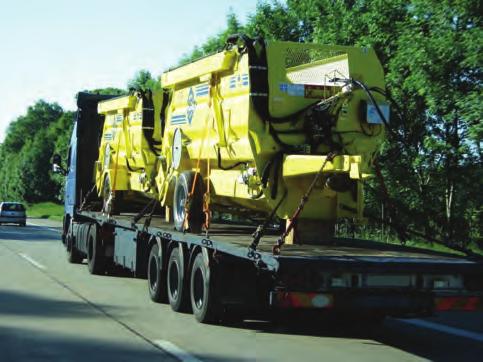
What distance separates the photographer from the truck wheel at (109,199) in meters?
16.4

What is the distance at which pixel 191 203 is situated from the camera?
11.3m

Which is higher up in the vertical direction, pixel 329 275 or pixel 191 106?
pixel 191 106

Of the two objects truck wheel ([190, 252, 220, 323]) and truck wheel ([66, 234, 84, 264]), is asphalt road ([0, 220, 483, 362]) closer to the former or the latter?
truck wheel ([190, 252, 220, 323])

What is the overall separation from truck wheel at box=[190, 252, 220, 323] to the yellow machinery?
35.4 inches

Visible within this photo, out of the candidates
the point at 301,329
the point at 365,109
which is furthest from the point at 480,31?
the point at 301,329

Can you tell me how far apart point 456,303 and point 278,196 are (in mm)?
2379

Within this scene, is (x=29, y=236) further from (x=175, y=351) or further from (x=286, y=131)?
(x=175, y=351)

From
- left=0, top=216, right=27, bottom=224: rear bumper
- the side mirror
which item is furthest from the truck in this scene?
left=0, top=216, right=27, bottom=224: rear bumper

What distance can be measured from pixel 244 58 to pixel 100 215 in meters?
7.13

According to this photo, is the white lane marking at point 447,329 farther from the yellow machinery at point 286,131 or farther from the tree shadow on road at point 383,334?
the yellow machinery at point 286,131

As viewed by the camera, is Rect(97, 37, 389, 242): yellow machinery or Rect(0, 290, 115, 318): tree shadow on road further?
Rect(0, 290, 115, 318): tree shadow on road

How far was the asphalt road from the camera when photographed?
8352mm

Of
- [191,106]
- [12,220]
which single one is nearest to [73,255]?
[191,106]

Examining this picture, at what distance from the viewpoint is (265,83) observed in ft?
32.0
